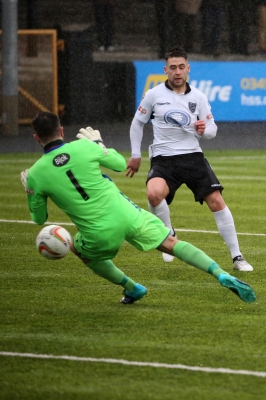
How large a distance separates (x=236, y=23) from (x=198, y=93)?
78.8 ft

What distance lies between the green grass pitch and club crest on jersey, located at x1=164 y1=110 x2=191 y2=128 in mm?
1420

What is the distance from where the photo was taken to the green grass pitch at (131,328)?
5570mm

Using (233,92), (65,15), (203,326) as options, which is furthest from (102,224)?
(65,15)

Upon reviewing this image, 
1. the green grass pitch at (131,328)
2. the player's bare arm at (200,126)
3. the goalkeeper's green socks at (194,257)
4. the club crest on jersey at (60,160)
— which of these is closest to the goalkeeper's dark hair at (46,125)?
the club crest on jersey at (60,160)

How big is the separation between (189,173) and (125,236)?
7.41ft

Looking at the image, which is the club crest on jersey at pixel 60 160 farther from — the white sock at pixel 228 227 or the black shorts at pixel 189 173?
the white sock at pixel 228 227

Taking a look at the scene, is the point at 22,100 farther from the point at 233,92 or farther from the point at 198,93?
the point at 198,93

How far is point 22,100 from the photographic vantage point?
93.4 feet

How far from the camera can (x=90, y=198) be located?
7.14 metres

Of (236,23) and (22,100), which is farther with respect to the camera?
(236,23)

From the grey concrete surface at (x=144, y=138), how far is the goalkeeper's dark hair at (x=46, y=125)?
1597 centimetres

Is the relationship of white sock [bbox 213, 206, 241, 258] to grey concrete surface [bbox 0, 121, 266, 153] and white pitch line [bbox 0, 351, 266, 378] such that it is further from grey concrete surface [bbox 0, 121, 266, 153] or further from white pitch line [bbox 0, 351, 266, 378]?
grey concrete surface [bbox 0, 121, 266, 153]

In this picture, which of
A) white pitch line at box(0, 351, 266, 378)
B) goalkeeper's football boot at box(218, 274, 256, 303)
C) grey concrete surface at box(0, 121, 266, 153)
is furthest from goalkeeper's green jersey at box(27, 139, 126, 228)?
grey concrete surface at box(0, 121, 266, 153)

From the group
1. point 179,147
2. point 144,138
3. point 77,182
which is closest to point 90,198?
point 77,182
